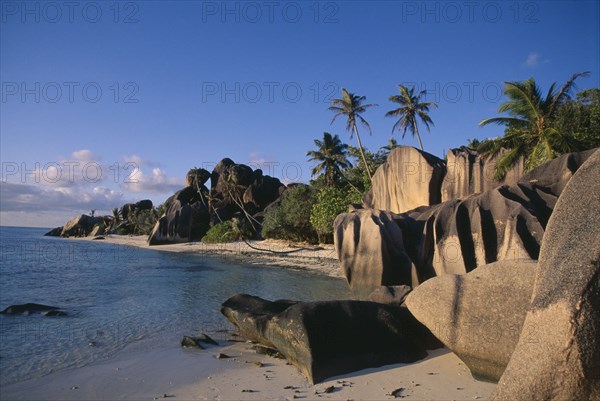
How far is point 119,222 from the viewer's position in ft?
258

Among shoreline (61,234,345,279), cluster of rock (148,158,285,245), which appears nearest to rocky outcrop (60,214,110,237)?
cluster of rock (148,158,285,245)

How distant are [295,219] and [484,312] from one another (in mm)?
29419

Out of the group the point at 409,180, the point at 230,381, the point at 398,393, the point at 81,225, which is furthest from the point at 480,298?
the point at 81,225

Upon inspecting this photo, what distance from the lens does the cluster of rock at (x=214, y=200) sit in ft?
159

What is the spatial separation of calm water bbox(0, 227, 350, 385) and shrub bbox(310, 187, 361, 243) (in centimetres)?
737

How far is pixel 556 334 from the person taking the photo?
3.52 meters

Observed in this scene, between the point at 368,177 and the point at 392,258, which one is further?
the point at 368,177

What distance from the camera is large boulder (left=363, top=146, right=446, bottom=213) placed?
17.1 meters

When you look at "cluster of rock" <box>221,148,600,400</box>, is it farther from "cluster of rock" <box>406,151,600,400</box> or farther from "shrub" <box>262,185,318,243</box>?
"shrub" <box>262,185,318,243</box>

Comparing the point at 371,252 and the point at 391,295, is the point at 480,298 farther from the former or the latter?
the point at 371,252

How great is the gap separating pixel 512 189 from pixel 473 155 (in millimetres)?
5879

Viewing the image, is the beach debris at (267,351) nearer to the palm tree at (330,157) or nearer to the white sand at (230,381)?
the white sand at (230,381)

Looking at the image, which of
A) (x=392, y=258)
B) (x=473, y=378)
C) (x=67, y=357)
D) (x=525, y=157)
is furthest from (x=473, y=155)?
(x=67, y=357)

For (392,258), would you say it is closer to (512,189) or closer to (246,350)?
(512,189)
